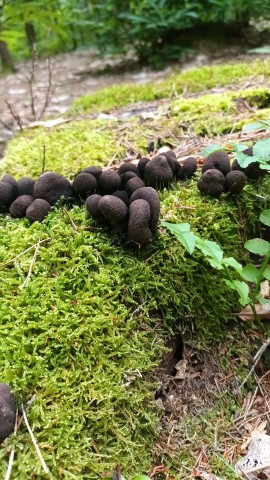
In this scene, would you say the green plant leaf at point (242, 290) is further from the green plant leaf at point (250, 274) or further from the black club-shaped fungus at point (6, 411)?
the black club-shaped fungus at point (6, 411)

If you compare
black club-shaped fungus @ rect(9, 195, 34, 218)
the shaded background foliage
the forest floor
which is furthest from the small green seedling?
the shaded background foliage

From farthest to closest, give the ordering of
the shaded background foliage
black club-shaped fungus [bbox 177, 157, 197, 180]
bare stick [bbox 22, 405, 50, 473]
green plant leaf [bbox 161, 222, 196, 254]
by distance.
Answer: the shaded background foliage
black club-shaped fungus [bbox 177, 157, 197, 180]
green plant leaf [bbox 161, 222, 196, 254]
bare stick [bbox 22, 405, 50, 473]

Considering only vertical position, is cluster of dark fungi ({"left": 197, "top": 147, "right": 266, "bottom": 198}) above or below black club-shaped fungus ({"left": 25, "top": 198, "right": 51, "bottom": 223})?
below

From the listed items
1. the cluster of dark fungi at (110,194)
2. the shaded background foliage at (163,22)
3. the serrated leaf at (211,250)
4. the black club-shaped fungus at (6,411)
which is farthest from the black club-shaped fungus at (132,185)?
the shaded background foliage at (163,22)

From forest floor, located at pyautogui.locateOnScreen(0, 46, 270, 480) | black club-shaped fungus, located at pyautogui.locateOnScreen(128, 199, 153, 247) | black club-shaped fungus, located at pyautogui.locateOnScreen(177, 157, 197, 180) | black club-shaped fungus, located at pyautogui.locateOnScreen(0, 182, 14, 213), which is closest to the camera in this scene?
forest floor, located at pyautogui.locateOnScreen(0, 46, 270, 480)

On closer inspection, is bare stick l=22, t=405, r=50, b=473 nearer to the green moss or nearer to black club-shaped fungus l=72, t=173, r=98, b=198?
black club-shaped fungus l=72, t=173, r=98, b=198

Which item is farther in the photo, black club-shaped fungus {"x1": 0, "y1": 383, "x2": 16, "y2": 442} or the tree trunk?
the tree trunk

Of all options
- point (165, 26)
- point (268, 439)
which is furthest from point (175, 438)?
point (165, 26)
